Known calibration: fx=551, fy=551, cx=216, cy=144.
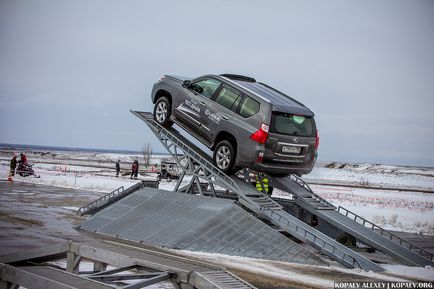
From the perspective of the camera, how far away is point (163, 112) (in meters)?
16.0

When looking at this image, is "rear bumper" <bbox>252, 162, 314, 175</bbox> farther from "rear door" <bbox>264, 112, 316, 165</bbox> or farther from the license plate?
the license plate

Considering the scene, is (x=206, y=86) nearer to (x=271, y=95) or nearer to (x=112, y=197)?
(x=271, y=95)

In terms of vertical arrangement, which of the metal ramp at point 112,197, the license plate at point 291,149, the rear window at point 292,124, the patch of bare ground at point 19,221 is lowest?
the patch of bare ground at point 19,221

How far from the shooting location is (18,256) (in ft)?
19.2

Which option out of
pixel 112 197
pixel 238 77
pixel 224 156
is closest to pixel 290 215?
pixel 224 156

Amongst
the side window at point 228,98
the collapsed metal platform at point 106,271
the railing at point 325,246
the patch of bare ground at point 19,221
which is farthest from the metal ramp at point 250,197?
the collapsed metal platform at point 106,271

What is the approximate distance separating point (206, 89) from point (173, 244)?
4537 mm

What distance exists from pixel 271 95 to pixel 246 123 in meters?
1.30

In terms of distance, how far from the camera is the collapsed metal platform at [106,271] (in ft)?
15.9

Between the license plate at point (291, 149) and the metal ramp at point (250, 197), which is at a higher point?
the license plate at point (291, 149)

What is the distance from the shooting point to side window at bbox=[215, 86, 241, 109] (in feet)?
46.5

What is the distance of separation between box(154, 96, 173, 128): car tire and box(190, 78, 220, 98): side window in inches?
45.7

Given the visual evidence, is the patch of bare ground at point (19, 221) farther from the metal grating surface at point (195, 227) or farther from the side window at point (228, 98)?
the side window at point (228, 98)

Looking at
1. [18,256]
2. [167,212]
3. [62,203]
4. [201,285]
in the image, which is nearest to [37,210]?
[62,203]
